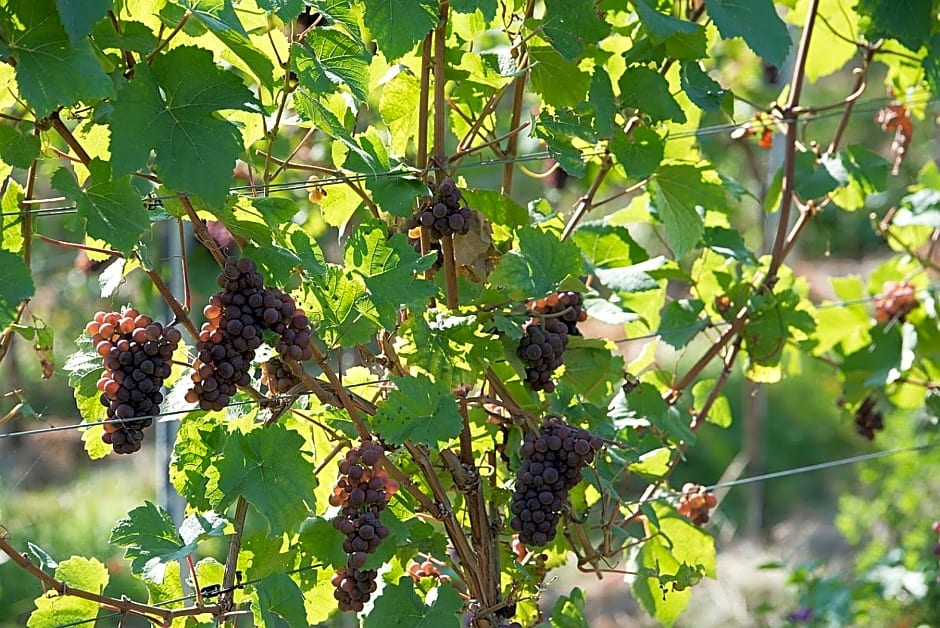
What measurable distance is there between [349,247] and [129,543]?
15.4 inches

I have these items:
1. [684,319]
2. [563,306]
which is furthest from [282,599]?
[684,319]

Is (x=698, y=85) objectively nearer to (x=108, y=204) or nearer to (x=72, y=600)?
(x=108, y=204)

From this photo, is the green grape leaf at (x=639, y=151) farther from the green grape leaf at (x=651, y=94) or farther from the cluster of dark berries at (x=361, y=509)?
the cluster of dark berries at (x=361, y=509)

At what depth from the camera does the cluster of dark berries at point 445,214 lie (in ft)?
3.96

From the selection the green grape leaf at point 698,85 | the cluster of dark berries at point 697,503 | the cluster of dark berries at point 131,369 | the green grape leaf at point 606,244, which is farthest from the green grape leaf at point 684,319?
the cluster of dark berries at point 131,369

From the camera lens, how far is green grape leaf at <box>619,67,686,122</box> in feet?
4.64

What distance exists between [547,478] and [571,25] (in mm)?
525

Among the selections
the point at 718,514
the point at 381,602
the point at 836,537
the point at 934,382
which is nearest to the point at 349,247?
the point at 381,602

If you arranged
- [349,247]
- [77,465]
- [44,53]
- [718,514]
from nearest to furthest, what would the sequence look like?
1. [44,53]
2. [349,247]
3. [718,514]
4. [77,465]

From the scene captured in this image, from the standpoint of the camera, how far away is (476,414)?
1.39 meters

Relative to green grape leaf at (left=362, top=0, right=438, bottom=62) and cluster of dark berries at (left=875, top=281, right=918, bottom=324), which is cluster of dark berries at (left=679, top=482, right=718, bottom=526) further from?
green grape leaf at (left=362, top=0, right=438, bottom=62)

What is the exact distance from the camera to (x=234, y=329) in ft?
3.46

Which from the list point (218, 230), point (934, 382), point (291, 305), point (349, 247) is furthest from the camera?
point (934, 382)

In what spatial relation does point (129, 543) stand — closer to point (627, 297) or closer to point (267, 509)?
point (267, 509)
